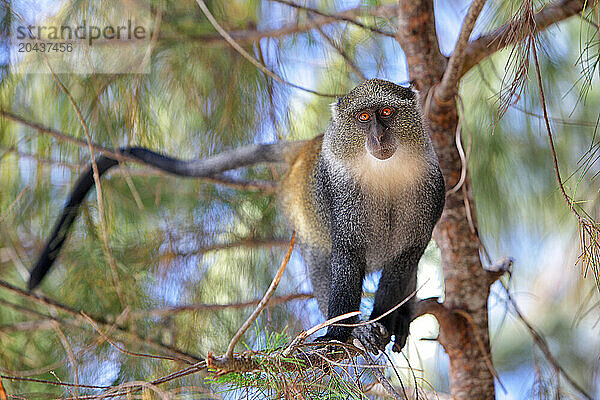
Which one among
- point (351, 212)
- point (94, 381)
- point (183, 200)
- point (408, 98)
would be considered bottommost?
point (94, 381)

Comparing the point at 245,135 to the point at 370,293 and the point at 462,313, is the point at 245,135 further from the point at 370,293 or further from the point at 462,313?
the point at 462,313

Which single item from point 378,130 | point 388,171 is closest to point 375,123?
point 378,130

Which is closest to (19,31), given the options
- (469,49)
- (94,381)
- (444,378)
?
(94,381)

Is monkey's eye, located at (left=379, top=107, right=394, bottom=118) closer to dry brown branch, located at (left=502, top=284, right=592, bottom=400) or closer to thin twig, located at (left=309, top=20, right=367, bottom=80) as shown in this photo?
thin twig, located at (left=309, top=20, right=367, bottom=80)

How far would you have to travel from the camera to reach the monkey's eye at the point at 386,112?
1912 mm

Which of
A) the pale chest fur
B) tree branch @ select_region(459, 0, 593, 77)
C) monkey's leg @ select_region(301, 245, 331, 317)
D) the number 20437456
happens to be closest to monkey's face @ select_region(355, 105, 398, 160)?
the pale chest fur

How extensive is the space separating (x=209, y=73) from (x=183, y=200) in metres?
0.55

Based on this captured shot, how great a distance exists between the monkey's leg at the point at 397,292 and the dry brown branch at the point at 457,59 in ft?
1.64

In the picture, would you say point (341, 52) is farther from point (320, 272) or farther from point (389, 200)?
point (320, 272)

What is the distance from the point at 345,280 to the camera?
204 centimetres

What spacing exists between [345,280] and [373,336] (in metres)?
0.19

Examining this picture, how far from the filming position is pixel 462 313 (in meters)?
2.25

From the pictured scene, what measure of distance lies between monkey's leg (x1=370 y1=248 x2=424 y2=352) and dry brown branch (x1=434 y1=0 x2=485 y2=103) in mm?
499

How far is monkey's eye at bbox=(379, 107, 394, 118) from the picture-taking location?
A: 1.91 m
